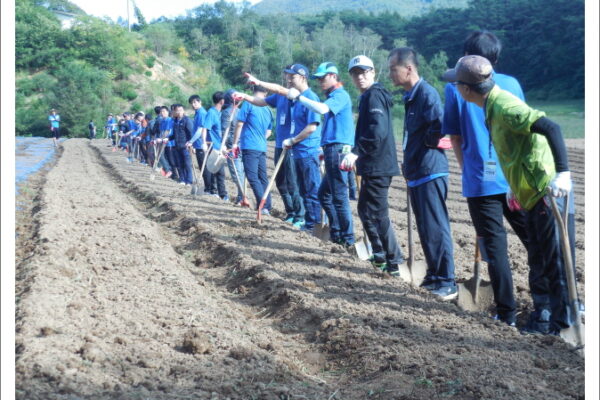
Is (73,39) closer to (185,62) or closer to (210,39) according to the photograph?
(185,62)

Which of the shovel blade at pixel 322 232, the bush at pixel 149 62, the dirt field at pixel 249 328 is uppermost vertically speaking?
the bush at pixel 149 62

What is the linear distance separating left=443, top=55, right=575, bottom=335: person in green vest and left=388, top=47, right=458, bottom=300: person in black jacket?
3.11 feet

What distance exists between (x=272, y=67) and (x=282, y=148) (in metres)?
64.4

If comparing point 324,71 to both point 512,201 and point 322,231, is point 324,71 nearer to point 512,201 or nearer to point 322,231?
point 322,231

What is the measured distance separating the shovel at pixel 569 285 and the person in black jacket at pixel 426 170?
3.91ft

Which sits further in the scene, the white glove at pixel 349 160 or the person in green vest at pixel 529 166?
the white glove at pixel 349 160

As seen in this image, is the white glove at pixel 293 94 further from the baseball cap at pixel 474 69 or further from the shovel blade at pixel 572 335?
the shovel blade at pixel 572 335

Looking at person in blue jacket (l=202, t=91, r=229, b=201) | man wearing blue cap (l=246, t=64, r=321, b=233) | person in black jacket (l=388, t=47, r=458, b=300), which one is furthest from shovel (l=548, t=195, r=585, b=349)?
person in blue jacket (l=202, t=91, r=229, b=201)

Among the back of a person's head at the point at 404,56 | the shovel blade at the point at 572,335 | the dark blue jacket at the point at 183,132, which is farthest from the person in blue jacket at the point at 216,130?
the shovel blade at the point at 572,335

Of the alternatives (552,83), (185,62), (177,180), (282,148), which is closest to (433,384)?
(282,148)

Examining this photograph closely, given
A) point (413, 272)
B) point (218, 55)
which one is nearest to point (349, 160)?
point (413, 272)

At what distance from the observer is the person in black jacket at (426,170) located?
5043 mm

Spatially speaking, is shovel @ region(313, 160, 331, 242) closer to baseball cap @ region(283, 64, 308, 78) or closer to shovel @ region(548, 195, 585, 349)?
baseball cap @ region(283, 64, 308, 78)

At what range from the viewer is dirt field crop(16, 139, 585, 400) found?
11.1ft
